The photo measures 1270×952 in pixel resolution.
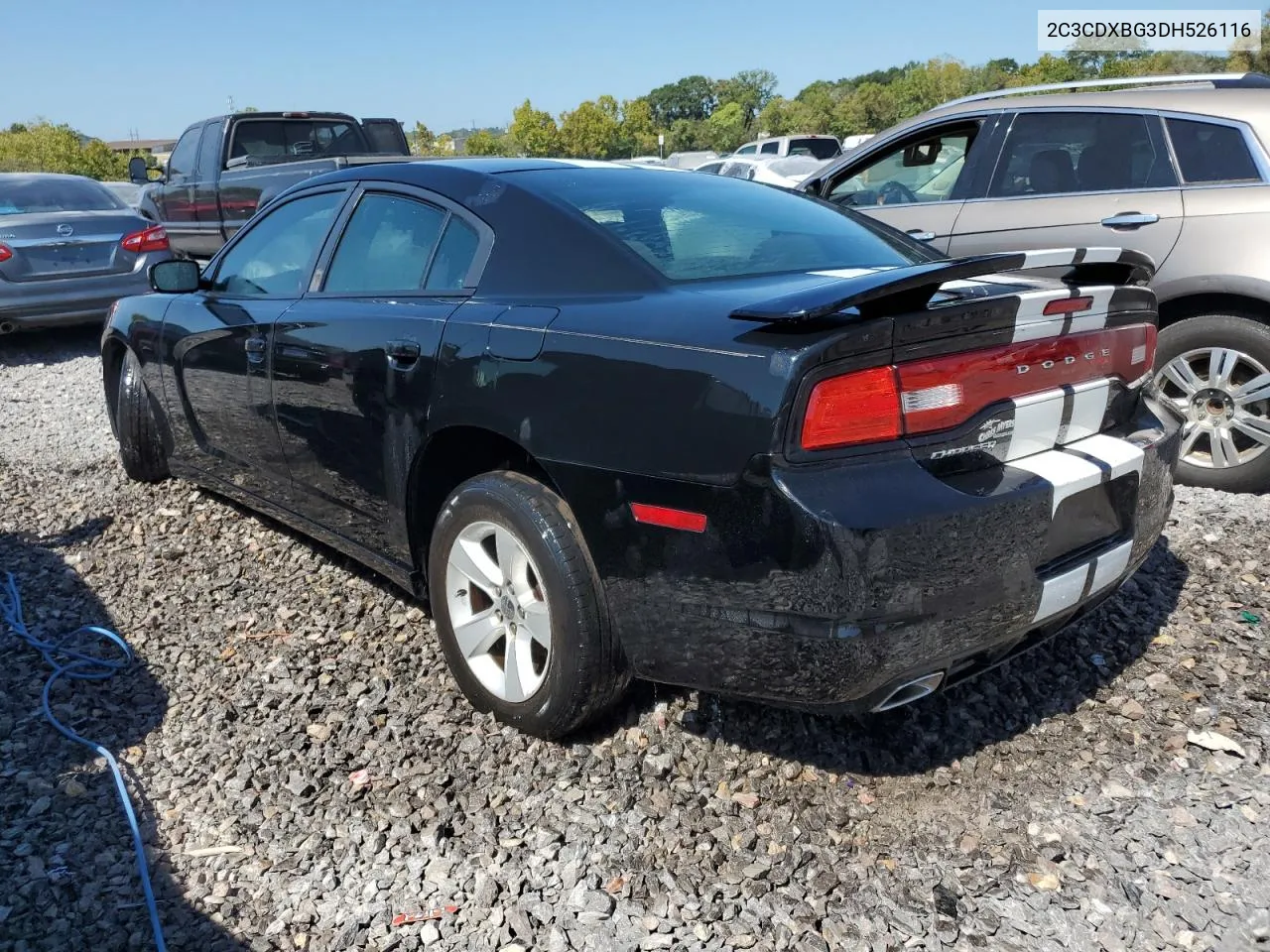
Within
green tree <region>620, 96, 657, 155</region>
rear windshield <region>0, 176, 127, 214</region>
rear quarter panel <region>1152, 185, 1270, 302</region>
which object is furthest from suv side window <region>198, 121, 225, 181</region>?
green tree <region>620, 96, 657, 155</region>

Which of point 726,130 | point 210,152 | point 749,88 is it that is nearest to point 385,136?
point 210,152

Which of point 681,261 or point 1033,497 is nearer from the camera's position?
point 1033,497

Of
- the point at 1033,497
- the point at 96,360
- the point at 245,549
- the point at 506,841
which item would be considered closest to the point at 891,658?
the point at 1033,497

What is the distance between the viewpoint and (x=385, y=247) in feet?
11.0

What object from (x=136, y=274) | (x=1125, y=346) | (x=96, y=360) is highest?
(x=1125, y=346)

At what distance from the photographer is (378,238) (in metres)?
3.41

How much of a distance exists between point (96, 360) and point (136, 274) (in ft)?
2.70

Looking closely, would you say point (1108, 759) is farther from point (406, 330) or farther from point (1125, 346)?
point (406, 330)

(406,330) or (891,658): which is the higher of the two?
(406,330)

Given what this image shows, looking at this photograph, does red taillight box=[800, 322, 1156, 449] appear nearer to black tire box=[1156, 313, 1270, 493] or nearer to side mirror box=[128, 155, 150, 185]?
black tire box=[1156, 313, 1270, 493]

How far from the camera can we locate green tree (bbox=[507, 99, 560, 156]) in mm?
59281

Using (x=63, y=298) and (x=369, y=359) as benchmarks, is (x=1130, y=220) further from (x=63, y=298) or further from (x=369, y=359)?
(x=63, y=298)

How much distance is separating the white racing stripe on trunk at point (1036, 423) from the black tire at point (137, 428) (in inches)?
154

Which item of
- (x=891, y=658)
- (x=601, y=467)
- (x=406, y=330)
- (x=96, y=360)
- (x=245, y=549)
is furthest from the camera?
(x=96, y=360)
